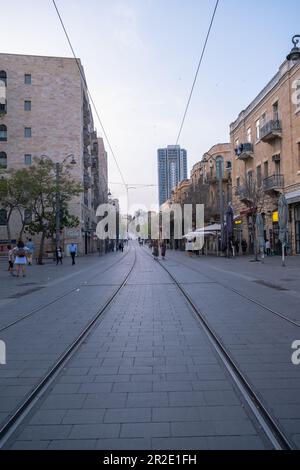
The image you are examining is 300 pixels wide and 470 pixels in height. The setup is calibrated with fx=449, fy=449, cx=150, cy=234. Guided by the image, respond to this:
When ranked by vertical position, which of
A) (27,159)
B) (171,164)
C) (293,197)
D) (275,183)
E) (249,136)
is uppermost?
(171,164)

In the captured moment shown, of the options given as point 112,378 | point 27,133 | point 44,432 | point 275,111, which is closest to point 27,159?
point 27,133

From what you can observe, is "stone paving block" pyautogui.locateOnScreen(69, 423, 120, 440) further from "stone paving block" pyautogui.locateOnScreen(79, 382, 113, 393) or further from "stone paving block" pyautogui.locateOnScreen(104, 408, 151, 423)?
"stone paving block" pyautogui.locateOnScreen(79, 382, 113, 393)

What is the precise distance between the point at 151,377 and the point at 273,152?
3311cm

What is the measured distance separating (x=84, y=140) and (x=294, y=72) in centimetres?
3754

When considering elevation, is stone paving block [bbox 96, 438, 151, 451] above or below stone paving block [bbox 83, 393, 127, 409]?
above

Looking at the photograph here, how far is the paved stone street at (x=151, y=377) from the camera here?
11.8 ft

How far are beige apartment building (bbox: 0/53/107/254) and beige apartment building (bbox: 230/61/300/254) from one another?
23.1 metres

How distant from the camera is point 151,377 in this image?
5.13 m

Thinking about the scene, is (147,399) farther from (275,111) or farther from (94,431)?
(275,111)

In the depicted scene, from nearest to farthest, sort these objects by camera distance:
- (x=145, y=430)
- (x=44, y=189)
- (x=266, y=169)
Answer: (x=145, y=430) < (x=44, y=189) < (x=266, y=169)

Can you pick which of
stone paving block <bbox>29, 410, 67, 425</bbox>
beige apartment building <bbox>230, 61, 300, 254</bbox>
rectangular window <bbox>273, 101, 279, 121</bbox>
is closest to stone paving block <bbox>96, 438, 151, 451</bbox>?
stone paving block <bbox>29, 410, 67, 425</bbox>

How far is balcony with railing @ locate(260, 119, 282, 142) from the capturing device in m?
33.7

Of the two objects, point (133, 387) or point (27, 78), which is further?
point (27, 78)
